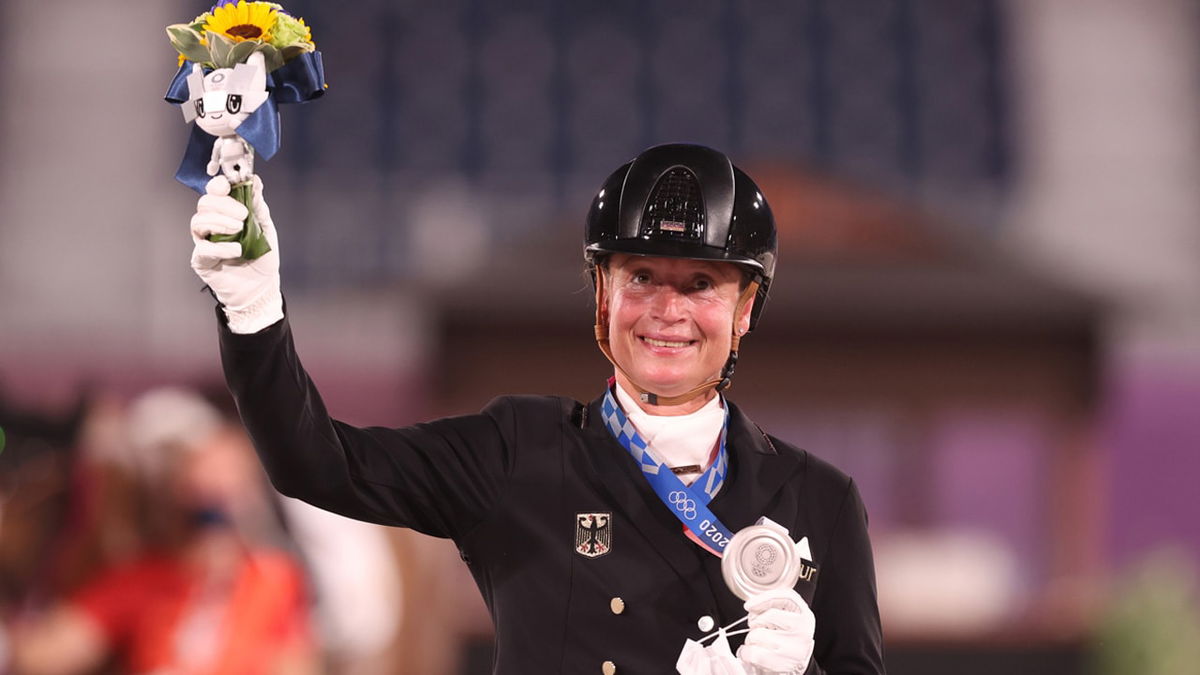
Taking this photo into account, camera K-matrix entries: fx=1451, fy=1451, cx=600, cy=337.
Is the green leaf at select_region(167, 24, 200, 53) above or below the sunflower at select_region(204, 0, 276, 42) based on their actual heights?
below

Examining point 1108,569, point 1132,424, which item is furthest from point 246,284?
point 1132,424

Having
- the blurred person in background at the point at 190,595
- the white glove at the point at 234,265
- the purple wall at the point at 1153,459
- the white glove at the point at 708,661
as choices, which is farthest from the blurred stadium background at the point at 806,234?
the white glove at the point at 234,265

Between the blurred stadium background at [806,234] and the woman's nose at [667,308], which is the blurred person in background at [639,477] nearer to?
the woman's nose at [667,308]

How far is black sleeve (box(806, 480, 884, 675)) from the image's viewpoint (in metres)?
2.09

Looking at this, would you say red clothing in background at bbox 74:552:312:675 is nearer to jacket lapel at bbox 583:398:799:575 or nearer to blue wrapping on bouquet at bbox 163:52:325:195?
jacket lapel at bbox 583:398:799:575

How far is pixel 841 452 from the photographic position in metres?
8.27

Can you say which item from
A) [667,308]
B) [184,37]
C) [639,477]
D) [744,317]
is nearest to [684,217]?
[667,308]

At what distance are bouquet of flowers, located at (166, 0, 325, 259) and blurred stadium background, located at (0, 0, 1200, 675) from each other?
418cm

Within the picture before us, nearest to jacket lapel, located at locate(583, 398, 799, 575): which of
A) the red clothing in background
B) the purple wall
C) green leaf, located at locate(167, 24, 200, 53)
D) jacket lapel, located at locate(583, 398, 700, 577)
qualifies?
jacket lapel, located at locate(583, 398, 700, 577)

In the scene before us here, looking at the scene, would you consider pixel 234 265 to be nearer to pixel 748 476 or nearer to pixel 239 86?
pixel 239 86

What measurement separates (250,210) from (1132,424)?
9412mm

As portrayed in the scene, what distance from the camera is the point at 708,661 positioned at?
1.89 metres

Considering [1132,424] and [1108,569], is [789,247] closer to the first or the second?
[1108,569]

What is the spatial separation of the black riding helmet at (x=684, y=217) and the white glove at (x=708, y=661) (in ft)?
1.30
